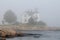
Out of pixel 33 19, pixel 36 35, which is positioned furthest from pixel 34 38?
pixel 33 19

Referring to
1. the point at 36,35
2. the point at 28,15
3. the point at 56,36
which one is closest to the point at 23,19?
the point at 28,15

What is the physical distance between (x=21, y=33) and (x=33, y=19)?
17.0 inches

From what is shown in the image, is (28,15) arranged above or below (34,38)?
above

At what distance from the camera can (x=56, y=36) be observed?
1912 mm

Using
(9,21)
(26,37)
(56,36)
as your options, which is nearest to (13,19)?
(9,21)

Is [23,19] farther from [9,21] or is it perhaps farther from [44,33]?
[44,33]

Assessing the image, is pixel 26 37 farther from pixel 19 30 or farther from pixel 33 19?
pixel 33 19

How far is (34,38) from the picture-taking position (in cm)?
187

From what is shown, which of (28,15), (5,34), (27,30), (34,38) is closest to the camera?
(5,34)

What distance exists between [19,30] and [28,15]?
17.8 inches

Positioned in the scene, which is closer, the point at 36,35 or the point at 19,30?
the point at 19,30

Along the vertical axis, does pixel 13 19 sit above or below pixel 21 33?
above

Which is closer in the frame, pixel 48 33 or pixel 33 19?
pixel 48 33

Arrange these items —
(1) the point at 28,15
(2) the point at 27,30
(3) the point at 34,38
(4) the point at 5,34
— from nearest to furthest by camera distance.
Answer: (4) the point at 5,34, (2) the point at 27,30, (3) the point at 34,38, (1) the point at 28,15
